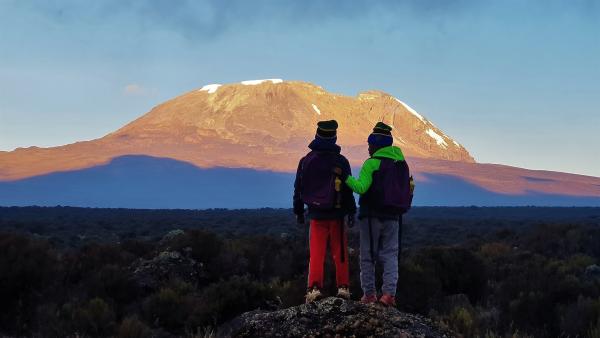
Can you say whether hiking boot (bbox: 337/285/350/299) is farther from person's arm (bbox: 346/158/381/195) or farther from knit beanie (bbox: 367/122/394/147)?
knit beanie (bbox: 367/122/394/147)

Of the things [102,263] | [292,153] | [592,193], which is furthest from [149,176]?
[102,263]

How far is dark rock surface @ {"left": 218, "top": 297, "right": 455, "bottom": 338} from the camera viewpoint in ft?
14.2

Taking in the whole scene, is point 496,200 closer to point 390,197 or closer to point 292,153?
point 292,153

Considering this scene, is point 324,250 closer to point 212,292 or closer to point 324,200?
point 324,200

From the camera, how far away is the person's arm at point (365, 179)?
22.5ft

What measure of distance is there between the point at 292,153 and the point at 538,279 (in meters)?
178

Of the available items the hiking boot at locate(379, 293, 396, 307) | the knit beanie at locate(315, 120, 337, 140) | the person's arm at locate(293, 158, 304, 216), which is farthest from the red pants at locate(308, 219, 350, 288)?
the knit beanie at locate(315, 120, 337, 140)

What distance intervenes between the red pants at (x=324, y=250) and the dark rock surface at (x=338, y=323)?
1.97 m

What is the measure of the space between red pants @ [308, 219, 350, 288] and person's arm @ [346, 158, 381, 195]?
50 cm

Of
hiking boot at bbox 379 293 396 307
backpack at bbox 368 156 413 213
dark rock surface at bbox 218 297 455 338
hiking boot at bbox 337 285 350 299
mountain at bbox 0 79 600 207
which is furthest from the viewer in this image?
mountain at bbox 0 79 600 207

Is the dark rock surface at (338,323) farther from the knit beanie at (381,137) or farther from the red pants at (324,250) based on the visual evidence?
the knit beanie at (381,137)

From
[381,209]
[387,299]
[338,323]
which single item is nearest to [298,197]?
[381,209]

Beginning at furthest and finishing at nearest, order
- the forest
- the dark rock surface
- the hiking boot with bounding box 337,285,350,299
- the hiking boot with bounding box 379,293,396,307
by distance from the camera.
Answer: the forest, the hiking boot with bounding box 337,285,350,299, the hiking boot with bounding box 379,293,396,307, the dark rock surface

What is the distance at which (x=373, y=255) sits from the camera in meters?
6.91
